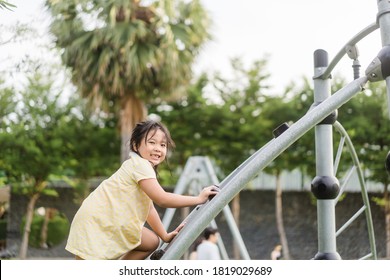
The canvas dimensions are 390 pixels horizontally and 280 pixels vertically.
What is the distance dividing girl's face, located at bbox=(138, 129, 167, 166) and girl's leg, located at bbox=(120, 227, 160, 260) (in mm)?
116

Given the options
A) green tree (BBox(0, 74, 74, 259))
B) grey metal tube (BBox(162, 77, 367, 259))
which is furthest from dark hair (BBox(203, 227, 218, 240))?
green tree (BBox(0, 74, 74, 259))

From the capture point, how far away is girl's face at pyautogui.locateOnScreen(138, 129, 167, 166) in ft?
2.88

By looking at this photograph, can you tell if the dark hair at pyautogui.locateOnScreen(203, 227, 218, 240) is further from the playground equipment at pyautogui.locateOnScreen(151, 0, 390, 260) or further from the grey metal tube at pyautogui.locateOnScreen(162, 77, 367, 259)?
the grey metal tube at pyautogui.locateOnScreen(162, 77, 367, 259)

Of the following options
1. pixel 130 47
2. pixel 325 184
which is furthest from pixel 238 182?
pixel 130 47

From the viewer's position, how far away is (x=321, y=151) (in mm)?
1400

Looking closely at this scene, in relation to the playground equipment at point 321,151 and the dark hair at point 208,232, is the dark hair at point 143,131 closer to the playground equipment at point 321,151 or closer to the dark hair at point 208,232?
the playground equipment at point 321,151

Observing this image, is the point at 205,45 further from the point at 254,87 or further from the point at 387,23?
the point at 387,23

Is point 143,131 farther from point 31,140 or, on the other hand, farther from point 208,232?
point 31,140

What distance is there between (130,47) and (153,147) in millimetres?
3003

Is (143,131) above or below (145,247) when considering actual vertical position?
above

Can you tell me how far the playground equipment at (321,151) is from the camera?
840 millimetres

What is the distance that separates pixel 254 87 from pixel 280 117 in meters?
0.40

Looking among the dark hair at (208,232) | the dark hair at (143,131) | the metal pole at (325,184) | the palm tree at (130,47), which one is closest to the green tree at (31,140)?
the palm tree at (130,47)

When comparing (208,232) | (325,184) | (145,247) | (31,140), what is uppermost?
(31,140)
